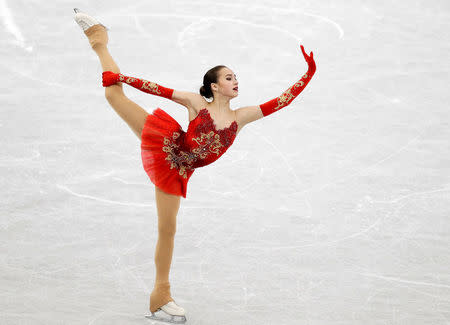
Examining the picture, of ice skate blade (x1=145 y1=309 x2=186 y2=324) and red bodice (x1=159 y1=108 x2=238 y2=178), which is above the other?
red bodice (x1=159 y1=108 x2=238 y2=178)

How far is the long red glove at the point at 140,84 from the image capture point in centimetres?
411

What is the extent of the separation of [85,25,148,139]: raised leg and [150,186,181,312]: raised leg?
45cm

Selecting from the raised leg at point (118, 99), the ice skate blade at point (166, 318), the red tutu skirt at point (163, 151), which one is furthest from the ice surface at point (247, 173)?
the raised leg at point (118, 99)

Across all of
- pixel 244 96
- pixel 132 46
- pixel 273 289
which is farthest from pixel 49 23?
pixel 273 289

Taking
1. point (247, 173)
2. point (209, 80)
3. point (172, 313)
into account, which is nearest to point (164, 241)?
point (172, 313)

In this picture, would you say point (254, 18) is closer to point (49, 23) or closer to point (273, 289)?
point (49, 23)

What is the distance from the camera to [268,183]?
616 cm

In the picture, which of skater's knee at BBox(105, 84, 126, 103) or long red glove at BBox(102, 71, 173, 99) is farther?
skater's knee at BBox(105, 84, 126, 103)

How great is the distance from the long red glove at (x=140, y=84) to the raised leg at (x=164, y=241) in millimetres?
634

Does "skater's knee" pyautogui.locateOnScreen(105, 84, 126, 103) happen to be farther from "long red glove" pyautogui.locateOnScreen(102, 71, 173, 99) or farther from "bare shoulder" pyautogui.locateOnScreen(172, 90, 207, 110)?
"bare shoulder" pyautogui.locateOnScreen(172, 90, 207, 110)

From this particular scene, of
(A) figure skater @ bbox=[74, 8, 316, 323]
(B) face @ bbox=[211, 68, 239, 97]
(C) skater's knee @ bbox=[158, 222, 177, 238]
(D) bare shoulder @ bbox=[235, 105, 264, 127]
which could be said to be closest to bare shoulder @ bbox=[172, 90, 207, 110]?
(A) figure skater @ bbox=[74, 8, 316, 323]

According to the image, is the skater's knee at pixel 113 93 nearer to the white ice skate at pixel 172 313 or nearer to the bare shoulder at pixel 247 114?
the bare shoulder at pixel 247 114

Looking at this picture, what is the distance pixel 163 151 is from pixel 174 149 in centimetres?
7

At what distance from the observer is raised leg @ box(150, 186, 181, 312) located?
4348 mm
